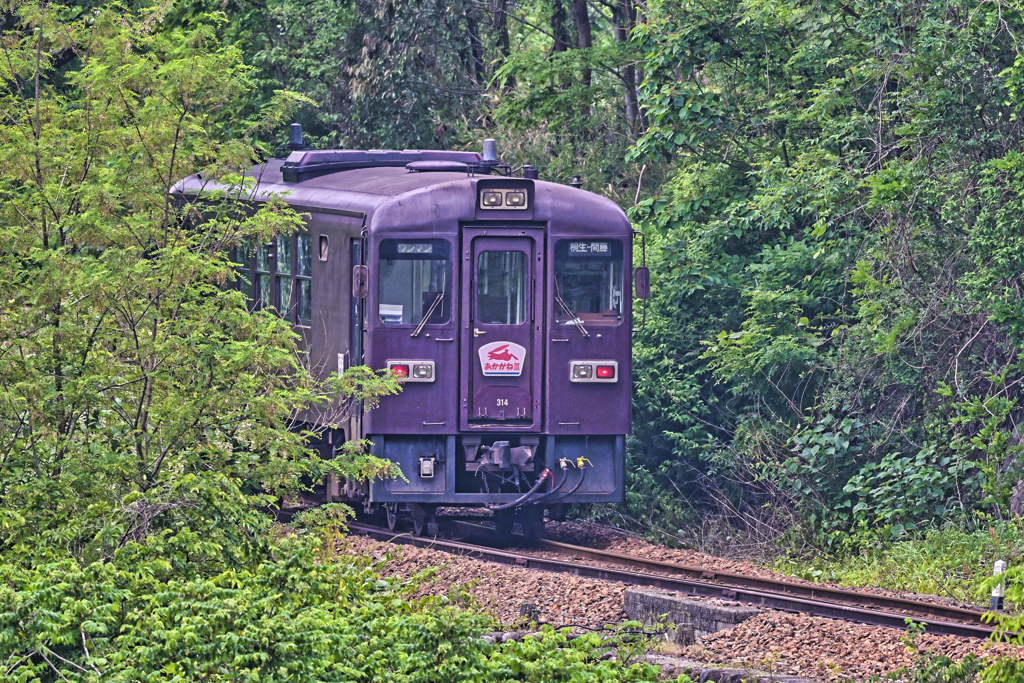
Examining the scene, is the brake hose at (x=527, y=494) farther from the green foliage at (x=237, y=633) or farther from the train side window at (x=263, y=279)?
the green foliage at (x=237, y=633)

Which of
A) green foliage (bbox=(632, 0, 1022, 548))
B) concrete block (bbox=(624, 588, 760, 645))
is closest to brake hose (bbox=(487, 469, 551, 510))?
concrete block (bbox=(624, 588, 760, 645))

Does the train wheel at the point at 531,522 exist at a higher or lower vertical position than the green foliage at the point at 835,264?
lower

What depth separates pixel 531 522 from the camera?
1391 centimetres

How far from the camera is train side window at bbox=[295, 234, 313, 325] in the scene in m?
14.0

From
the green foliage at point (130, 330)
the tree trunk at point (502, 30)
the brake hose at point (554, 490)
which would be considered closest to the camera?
the green foliage at point (130, 330)

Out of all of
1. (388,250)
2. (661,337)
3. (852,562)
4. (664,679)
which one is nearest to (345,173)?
(388,250)

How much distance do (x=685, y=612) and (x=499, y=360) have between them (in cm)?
330

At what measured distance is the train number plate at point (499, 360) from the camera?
12.9 meters

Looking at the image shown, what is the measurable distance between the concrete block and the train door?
8.21ft

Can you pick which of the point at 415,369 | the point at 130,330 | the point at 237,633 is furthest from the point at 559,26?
the point at 237,633

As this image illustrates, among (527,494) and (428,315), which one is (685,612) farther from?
(428,315)

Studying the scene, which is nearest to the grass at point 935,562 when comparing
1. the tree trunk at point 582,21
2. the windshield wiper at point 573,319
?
the windshield wiper at point 573,319

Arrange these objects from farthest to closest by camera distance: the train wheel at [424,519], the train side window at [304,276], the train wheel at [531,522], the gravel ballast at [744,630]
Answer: the train side window at [304,276]
the train wheel at [531,522]
the train wheel at [424,519]
the gravel ballast at [744,630]

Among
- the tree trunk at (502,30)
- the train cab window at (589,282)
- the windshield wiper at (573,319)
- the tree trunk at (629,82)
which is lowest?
the windshield wiper at (573,319)
